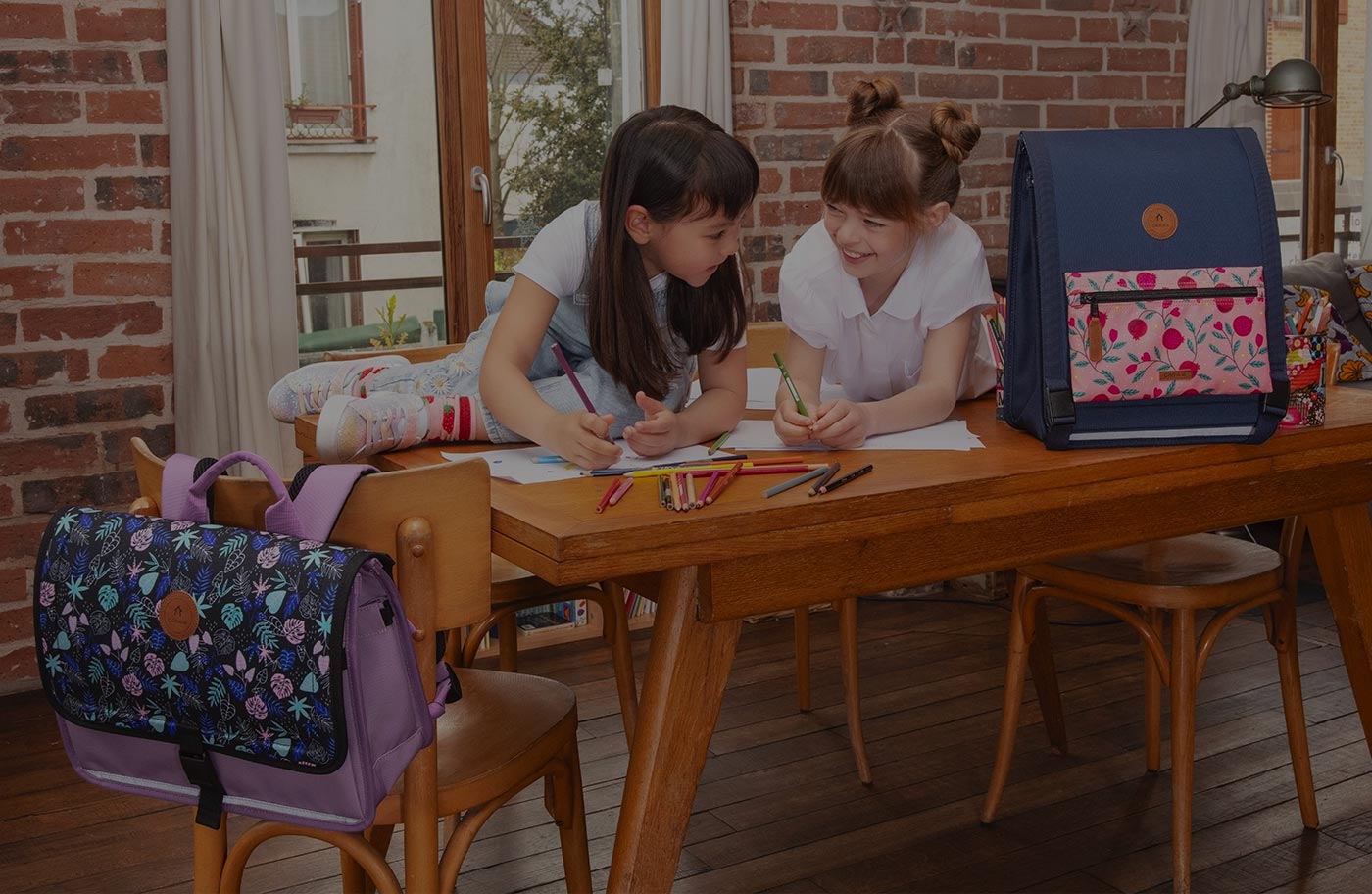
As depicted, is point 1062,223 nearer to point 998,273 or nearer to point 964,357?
point 964,357

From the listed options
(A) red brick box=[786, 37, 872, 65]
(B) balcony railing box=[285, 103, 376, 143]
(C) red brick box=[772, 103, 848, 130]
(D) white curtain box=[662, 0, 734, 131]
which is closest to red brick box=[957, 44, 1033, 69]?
(A) red brick box=[786, 37, 872, 65]

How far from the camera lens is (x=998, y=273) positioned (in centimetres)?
397

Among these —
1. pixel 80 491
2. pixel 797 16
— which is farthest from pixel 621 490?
pixel 797 16

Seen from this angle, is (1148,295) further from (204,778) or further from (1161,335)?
(204,778)

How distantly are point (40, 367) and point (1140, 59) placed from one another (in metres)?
3.27

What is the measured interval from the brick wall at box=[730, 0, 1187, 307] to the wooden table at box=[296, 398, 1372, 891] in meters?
1.99

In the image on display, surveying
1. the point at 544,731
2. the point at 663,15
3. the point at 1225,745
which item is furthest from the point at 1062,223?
the point at 663,15

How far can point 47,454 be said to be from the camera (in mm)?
2805

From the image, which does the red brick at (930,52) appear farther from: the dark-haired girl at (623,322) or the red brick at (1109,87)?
the dark-haired girl at (623,322)

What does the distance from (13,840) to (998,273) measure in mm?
3015

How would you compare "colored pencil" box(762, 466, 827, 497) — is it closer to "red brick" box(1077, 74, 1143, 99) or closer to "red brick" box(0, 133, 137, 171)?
"red brick" box(0, 133, 137, 171)

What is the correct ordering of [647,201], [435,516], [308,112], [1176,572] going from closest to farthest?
[435,516]
[647,201]
[1176,572]
[308,112]

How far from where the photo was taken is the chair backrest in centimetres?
121

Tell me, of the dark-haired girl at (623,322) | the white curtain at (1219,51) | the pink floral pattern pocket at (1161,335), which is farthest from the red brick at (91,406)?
the white curtain at (1219,51)
